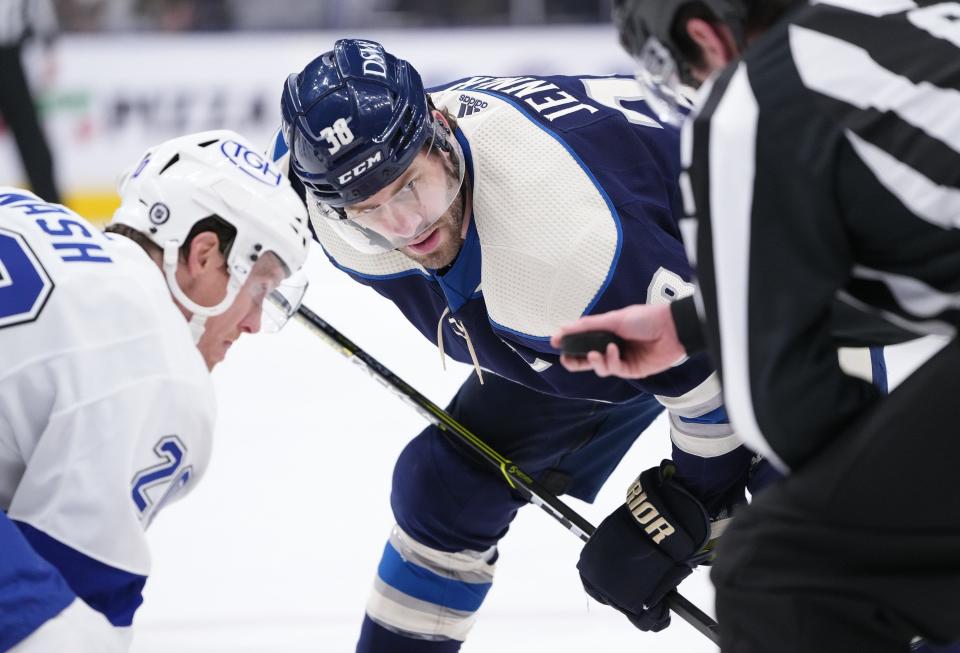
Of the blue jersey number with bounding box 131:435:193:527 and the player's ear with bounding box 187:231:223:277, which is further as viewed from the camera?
the player's ear with bounding box 187:231:223:277

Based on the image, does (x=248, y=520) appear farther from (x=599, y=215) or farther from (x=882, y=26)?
(x=882, y=26)

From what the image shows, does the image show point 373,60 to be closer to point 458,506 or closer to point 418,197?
point 418,197

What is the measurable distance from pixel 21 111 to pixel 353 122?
10.8 feet

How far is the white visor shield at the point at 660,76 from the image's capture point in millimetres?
1340

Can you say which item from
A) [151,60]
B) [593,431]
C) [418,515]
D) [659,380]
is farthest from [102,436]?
[151,60]

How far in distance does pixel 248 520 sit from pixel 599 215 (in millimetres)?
1352

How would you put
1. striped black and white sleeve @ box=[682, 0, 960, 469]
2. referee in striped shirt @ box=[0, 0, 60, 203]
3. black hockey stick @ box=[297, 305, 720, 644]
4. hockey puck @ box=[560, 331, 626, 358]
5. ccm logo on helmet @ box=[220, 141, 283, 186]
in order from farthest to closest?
referee in striped shirt @ box=[0, 0, 60, 203] < black hockey stick @ box=[297, 305, 720, 644] < ccm logo on helmet @ box=[220, 141, 283, 186] < hockey puck @ box=[560, 331, 626, 358] < striped black and white sleeve @ box=[682, 0, 960, 469]

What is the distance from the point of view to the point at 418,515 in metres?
2.40

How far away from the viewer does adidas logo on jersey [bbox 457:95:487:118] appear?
7.09 ft

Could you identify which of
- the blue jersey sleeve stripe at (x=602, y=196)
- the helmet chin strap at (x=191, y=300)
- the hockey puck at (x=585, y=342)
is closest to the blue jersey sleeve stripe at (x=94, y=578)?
the helmet chin strap at (x=191, y=300)

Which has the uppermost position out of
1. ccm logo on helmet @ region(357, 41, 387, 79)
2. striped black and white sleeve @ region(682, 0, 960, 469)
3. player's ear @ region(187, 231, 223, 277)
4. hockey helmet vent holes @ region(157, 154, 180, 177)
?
striped black and white sleeve @ region(682, 0, 960, 469)

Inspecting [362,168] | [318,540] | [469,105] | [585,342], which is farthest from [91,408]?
[318,540]

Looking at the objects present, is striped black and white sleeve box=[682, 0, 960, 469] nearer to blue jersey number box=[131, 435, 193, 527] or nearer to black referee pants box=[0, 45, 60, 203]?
blue jersey number box=[131, 435, 193, 527]

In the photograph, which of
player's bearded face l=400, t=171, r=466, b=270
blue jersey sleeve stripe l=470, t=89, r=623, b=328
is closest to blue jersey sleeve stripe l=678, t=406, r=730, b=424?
blue jersey sleeve stripe l=470, t=89, r=623, b=328
